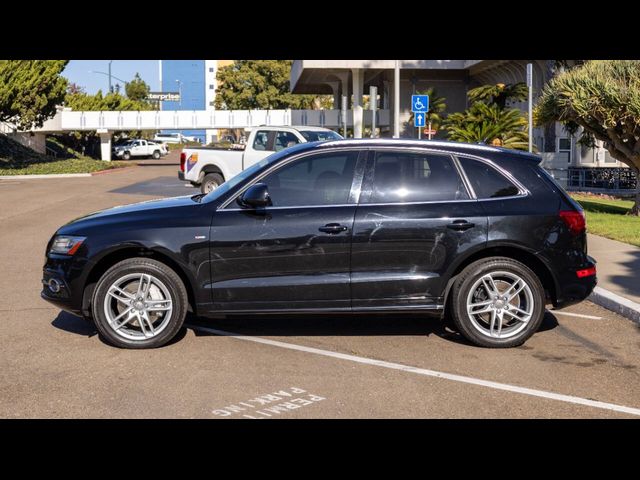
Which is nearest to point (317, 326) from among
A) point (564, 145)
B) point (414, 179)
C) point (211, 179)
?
point (414, 179)

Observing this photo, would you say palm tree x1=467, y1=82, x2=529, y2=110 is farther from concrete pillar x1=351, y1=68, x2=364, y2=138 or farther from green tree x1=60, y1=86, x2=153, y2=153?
green tree x1=60, y1=86, x2=153, y2=153

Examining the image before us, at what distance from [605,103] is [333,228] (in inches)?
495

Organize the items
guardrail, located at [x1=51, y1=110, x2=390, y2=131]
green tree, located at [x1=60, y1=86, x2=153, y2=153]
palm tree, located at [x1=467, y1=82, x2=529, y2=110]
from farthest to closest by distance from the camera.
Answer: green tree, located at [x1=60, y1=86, x2=153, y2=153], guardrail, located at [x1=51, y1=110, x2=390, y2=131], palm tree, located at [x1=467, y1=82, x2=529, y2=110]

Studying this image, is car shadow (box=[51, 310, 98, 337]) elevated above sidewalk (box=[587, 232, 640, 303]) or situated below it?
below

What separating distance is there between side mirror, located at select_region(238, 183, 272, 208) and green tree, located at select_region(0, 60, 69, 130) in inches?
1523

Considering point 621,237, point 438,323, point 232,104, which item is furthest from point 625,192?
point 232,104

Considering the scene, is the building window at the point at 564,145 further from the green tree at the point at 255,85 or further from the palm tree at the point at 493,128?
the green tree at the point at 255,85

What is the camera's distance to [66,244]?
7250 millimetres

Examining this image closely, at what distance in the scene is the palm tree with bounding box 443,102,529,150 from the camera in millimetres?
28578

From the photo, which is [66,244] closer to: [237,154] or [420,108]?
[237,154]

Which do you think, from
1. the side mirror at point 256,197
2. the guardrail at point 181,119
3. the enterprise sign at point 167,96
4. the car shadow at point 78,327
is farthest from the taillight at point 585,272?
the enterprise sign at point 167,96

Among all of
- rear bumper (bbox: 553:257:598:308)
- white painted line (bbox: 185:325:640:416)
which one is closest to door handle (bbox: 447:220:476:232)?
rear bumper (bbox: 553:257:598:308)
